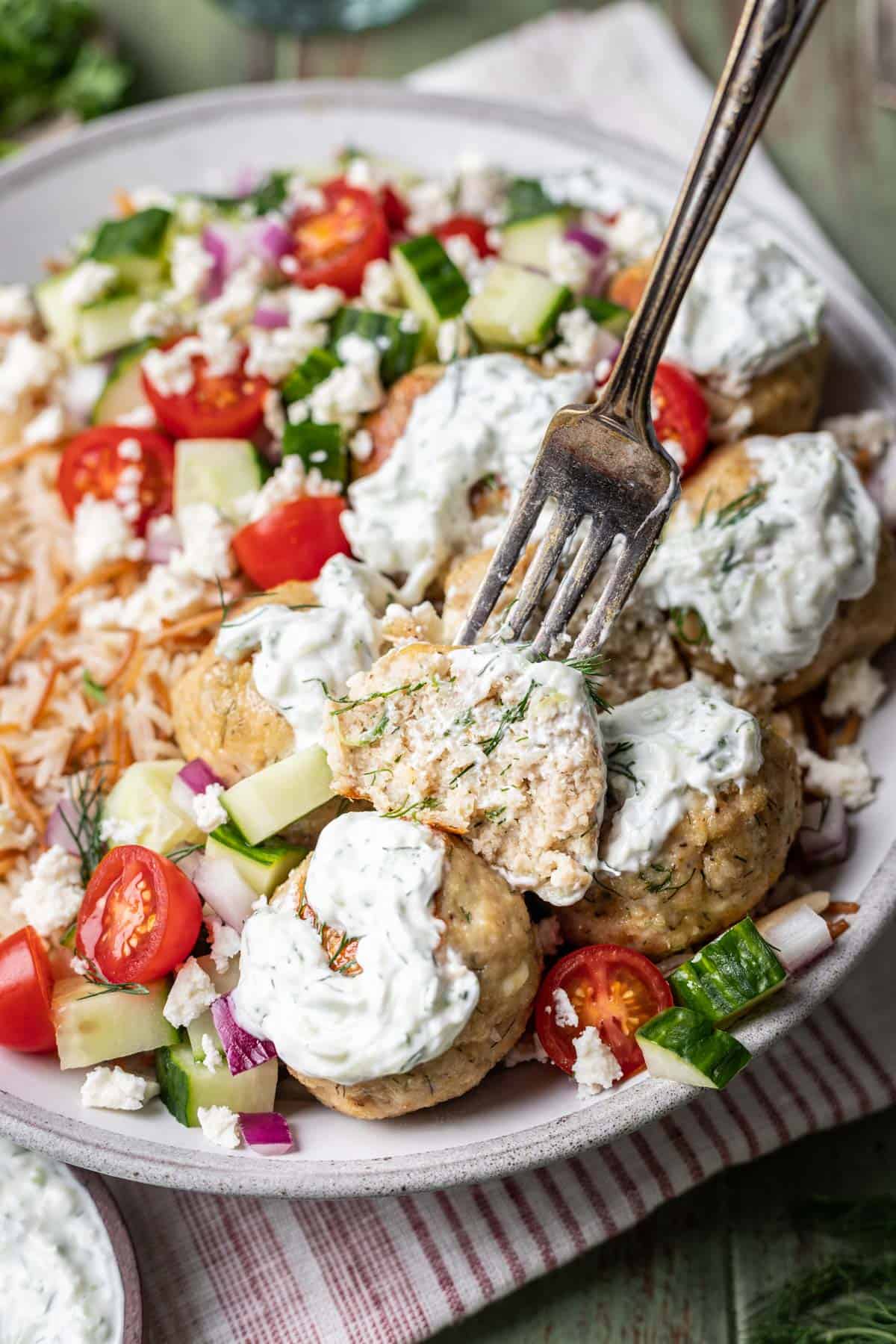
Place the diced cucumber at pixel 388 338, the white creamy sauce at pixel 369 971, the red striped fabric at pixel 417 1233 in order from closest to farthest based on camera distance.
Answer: the white creamy sauce at pixel 369 971
the red striped fabric at pixel 417 1233
the diced cucumber at pixel 388 338

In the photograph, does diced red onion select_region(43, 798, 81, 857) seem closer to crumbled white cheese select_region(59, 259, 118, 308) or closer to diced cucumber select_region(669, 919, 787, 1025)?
diced cucumber select_region(669, 919, 787, 1025)

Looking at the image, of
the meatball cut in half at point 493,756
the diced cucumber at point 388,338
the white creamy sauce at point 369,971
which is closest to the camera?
the white creamy sauce at point 369,971

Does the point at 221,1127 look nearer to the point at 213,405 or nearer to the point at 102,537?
the point at 102,537

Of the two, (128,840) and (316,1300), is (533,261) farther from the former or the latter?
(316,1300)

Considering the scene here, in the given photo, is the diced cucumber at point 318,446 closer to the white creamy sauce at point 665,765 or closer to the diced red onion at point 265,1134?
the white creamy sauce at point 665,765

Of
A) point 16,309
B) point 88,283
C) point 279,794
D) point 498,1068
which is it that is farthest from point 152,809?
point 16,309

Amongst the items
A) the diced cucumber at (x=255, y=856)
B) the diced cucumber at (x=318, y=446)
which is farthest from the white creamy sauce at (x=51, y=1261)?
the diced cucumber at (x=318, y=446)

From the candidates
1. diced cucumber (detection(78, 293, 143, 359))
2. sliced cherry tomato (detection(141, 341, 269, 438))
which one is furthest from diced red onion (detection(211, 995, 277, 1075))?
diced cucumber (detection(78, 293, 143, 359))
